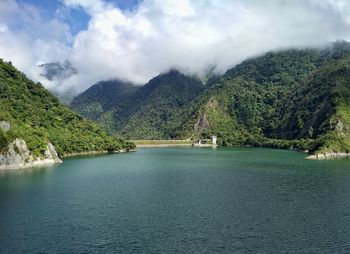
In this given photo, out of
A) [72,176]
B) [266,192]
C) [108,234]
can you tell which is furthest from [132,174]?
[108,234]

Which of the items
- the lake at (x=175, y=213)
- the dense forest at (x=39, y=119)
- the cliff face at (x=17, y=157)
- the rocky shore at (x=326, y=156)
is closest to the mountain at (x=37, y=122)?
the dense forest at (x=39, y=119)

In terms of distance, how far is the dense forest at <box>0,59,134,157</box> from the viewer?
13338 cm

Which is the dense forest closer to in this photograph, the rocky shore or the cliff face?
the cliff face

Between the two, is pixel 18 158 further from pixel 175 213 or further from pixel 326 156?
pixel 326 156

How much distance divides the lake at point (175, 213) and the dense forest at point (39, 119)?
1375 inches

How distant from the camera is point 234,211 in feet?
202

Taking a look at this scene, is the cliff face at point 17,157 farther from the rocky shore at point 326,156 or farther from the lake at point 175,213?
the rocky shore at point 326,156

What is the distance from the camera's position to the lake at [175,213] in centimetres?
4684

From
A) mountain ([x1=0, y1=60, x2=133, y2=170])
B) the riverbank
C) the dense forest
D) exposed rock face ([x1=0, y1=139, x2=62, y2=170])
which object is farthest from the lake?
the riverbank

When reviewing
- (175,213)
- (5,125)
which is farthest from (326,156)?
(175,213)

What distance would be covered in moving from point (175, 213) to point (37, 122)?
113665 millimetres

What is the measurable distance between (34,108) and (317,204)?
131319 mm

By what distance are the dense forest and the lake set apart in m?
34.9

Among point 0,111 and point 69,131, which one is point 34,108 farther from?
point 0,111
